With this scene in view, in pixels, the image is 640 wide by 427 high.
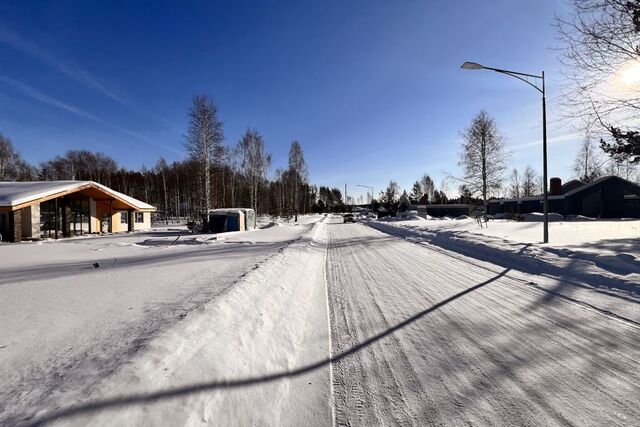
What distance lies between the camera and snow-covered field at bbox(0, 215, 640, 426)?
9.60ft

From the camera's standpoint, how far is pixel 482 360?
3926mm

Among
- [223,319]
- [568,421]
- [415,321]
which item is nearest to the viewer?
[568,421]

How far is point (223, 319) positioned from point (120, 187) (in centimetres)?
7859

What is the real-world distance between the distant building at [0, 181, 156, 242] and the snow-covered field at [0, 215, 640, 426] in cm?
1941

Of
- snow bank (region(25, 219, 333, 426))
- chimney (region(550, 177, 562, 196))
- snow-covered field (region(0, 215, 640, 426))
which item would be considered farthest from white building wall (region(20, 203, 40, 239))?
chimney (region(550, 177, 562, 196))

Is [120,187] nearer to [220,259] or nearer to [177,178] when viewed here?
[177,178]

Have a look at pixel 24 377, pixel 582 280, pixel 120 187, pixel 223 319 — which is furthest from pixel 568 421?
pixel 120 187

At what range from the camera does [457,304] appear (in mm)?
6227

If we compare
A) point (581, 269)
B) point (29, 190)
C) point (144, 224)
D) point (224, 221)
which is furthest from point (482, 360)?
point (144, 224)

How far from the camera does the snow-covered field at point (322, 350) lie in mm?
2926

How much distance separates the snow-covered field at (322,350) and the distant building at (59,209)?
1941cm

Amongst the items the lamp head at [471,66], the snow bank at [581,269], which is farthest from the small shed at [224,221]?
the lamp head at [471,66]

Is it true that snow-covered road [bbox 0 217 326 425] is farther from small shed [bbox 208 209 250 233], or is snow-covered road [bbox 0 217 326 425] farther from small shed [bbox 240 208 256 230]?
small shed [bbox 240 208 256 230]

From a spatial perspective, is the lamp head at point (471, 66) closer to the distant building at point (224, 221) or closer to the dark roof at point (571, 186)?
the distant building at point (224, 221)
